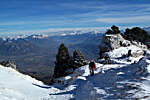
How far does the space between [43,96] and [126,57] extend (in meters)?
34.0

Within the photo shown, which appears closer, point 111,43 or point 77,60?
point 77,60

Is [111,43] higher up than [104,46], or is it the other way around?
[111,43]

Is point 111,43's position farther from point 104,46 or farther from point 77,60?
point 77,60

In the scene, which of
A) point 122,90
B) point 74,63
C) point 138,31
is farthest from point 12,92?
point 138,31

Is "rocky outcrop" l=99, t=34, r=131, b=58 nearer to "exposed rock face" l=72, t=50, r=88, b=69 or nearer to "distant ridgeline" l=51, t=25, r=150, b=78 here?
"distant ridgeline" l=51, t=25, r=150, b=78

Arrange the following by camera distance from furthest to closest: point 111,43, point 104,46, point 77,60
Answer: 1. point 104,46
2. point 111,43
3. point 77,60

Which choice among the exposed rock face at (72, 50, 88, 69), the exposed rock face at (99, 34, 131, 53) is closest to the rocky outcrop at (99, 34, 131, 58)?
the exposed rock face at (99, 34, 131, 53)

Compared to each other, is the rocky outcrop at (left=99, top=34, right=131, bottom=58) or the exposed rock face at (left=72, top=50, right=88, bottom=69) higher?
the rocky outcrop at (left=99, top=34, right=131, bottom=58)

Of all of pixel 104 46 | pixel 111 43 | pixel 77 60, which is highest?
pixel 111 43

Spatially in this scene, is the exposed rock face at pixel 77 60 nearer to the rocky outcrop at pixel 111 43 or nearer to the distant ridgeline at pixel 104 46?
the distant ridgeline at pixel 104 46

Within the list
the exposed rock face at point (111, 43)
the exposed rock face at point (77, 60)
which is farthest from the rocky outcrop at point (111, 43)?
the exposed rock face at point (77, 60)

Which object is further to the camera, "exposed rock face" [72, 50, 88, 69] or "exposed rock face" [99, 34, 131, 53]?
"exposed rock face" [99, 34, 131, 53]

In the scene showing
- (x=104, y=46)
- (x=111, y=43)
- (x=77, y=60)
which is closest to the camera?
(x=77, y=60)

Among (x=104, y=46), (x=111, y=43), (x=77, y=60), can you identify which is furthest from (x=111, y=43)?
(x=77, y=60)
